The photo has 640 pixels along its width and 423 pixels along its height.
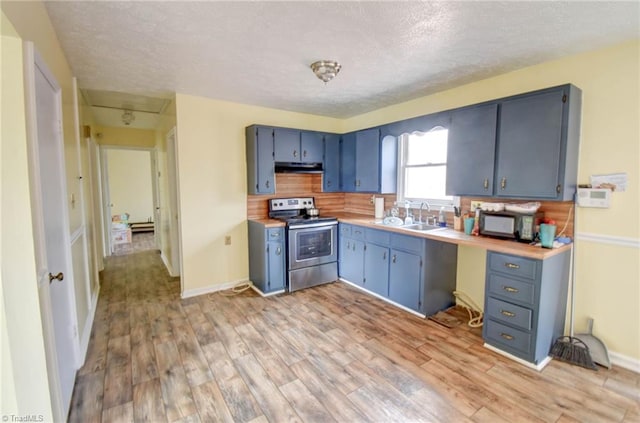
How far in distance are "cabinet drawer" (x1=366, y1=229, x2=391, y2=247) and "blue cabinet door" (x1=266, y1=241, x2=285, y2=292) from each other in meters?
1.09

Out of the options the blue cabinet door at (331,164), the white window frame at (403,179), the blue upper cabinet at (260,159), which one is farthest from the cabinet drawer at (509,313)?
the blue upper cabinet at (260,159)

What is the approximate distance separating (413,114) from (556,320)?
101 inches

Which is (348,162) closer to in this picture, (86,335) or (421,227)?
(421,227)

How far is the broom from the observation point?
2301mm

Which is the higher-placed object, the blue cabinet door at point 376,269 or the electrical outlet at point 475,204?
the electrical outlet at point 475,204

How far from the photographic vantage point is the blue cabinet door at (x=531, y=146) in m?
2.32

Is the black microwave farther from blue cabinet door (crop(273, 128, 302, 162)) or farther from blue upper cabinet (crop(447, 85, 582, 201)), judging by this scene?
blue cabinet door (crop(273, 128, 302, 162))

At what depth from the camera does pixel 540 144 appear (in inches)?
94.2

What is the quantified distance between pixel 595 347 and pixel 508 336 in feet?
2.11

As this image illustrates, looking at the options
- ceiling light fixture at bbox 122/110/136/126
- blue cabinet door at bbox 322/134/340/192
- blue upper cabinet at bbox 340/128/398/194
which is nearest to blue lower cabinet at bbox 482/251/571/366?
blue upper cabinet at bbox 340/128/398/194

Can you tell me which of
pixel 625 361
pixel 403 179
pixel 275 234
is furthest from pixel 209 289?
pixel 625 361

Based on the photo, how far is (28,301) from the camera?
145 cm

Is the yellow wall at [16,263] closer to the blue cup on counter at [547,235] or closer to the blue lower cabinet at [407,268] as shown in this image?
the blue lower cabinet at [407,268]

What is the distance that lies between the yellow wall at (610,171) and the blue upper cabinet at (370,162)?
1679 mm
